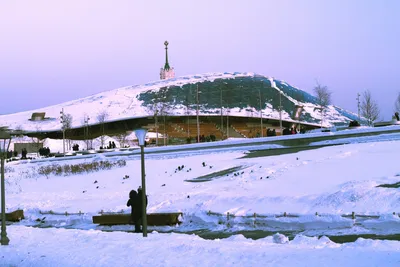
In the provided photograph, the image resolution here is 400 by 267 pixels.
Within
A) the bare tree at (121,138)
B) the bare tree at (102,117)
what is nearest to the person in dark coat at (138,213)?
the bare tree at (121,138)

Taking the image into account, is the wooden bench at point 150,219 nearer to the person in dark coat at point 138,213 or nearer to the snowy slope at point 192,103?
the person in dark coat at point 138,213

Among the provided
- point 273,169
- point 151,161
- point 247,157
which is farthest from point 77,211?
point 151,161

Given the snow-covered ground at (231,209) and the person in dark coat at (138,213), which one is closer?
the snow-covered ground at (231,209)

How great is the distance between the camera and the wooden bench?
53.2 feet

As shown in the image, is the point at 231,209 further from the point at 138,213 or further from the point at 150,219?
the point at 138,213

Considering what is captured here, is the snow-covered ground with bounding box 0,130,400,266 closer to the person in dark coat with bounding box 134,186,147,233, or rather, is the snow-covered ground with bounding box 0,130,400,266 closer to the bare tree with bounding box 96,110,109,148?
the person in dark coat with bounding box 134,186,147,233

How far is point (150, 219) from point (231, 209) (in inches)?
89.2

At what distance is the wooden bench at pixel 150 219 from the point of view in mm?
16219

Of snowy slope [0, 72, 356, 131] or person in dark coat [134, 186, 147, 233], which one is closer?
person in dark coat [134, 186, 147, 233]

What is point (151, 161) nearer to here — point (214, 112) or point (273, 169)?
point (273, 169)

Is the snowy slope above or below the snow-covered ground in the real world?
above

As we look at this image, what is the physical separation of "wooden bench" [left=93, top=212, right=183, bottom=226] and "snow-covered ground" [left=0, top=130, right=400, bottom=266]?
22 cm

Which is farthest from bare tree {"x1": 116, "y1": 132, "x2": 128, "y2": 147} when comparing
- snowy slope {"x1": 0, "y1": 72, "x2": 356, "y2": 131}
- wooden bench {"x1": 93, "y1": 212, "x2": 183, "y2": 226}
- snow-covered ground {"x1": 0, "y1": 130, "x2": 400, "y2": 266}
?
wooden bench {"x1": 93, "y1": 212, "x2": 183, "y2": 226}

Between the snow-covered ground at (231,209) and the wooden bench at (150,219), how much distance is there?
22 centimetres
